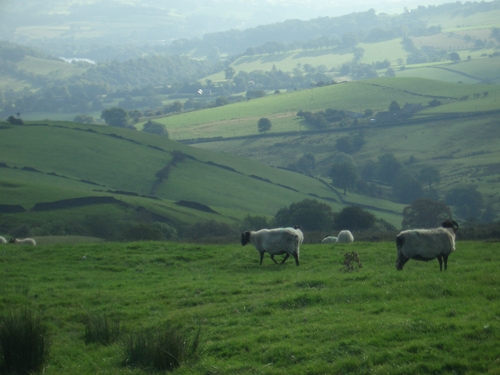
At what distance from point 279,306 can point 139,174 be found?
246ft

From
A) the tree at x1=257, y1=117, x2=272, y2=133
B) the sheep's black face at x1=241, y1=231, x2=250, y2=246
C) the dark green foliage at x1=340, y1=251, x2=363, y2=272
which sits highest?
the sheep's black face at x1=241, y1=231, x2=250, y2=246

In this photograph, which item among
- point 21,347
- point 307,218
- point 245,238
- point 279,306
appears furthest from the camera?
point 307,218

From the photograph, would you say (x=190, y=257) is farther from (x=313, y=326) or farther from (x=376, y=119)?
(x=376, y=119)

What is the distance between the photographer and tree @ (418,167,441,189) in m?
102

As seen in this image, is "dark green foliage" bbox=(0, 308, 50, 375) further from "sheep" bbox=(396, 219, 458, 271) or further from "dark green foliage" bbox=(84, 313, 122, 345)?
"sheep" bbox=(396, 219, 458, 271)

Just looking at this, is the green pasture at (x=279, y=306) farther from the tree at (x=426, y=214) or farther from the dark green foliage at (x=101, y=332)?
the tree at (x=426, y=214)

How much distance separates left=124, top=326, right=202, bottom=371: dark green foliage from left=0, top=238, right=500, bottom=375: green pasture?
0.72ft

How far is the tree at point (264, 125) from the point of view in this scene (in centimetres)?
14119

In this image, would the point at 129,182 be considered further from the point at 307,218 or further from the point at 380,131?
the point at 380,131

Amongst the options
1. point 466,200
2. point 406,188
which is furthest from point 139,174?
point 466,200

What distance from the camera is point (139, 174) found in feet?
287

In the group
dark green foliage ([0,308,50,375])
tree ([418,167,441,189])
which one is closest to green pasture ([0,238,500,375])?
dark green foliage ([0,308,50,375])

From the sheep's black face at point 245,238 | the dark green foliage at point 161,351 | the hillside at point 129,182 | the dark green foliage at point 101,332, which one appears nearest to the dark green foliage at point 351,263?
the sheep's black face at point 245,238

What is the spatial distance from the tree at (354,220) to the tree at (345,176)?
1629 inches
